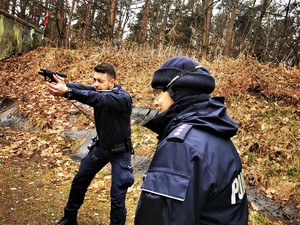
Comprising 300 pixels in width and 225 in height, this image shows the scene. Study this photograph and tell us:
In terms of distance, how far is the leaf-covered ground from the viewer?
461 centimetres

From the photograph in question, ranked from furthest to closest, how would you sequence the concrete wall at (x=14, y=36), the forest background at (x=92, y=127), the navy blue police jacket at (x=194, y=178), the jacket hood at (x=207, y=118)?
the concrete wall at (x=14, y=36) → the forest background at (x=92, y=127) → the jacket hood at (x=207, y=118) → the navy blue police jacket at (x=194, y=178)

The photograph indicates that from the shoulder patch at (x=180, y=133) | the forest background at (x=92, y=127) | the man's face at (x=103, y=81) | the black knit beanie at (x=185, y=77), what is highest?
the black knit beanie at (x=185, y=77)

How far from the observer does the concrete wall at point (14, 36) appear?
1162cm

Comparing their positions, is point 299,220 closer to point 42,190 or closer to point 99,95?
point 99,95

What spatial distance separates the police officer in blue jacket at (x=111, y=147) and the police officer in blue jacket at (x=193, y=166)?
6.45 feet

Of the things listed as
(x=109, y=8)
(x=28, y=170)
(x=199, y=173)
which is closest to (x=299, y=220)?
(x=199, y=173)

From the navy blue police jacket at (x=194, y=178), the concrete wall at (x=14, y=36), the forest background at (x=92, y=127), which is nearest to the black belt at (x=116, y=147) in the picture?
the forest background at (x=92, y=127)

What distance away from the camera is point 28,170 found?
5684mm

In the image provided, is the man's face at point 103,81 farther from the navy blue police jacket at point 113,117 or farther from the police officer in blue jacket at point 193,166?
the police officer in blue jacket at point 193,166

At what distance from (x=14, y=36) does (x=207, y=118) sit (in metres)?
13.1

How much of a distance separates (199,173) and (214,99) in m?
0.47

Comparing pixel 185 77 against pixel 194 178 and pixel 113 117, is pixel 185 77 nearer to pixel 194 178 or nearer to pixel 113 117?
pixel 194 178

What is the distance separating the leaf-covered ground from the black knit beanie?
3.32 m

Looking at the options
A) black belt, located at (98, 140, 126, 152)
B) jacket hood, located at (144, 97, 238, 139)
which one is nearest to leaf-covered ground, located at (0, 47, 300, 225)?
black belt, located at (98, 140, 126, 152)
